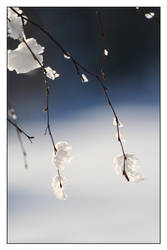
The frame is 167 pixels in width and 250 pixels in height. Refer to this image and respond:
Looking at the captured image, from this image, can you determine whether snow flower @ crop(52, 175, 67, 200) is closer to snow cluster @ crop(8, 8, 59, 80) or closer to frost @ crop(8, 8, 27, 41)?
snow cluster @ crop(8, 8, 59, 80)

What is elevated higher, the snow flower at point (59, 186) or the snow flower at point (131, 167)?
the snow flower at point (131, 167)

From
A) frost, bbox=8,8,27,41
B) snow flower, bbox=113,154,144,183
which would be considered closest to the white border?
frost, bbox=8,8,27,41

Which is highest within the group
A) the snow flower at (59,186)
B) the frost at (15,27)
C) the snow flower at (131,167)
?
the frost at (15,27)

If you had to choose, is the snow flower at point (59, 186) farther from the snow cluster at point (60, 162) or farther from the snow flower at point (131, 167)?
the snow flower at point (131, 167)
